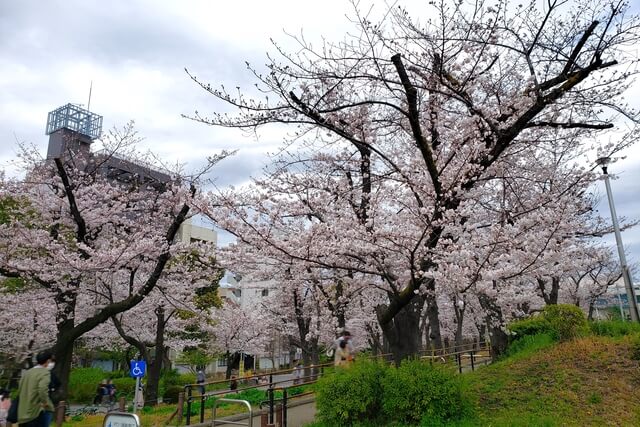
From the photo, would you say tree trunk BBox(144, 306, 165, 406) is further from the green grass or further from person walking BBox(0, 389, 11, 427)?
the green grass

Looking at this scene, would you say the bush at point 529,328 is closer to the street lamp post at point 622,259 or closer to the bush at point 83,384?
Result: the street lamp post at point 622,259

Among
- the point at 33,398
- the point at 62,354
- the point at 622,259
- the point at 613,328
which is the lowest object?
the point at 33,398

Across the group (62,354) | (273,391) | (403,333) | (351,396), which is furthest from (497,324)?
(62,354)

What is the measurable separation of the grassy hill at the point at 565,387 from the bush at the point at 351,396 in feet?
4.60

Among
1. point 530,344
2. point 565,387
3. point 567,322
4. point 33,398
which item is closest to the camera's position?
point 33,398

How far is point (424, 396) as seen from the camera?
21.0ft

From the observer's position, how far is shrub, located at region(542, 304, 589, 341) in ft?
34.6

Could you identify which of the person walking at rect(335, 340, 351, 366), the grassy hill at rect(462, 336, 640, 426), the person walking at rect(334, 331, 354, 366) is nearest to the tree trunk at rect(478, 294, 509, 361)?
the grassy hill at rect(462, 336, 640, 426)

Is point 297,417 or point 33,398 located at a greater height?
point 33,398

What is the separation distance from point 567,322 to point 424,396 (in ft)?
20.1

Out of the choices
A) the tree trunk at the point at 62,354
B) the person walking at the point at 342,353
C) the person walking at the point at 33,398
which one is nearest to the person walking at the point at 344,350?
the person walking at the point at 342,353

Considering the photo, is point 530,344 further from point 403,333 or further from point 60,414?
point 60,414

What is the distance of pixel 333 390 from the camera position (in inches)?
273

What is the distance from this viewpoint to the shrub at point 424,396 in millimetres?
6324
